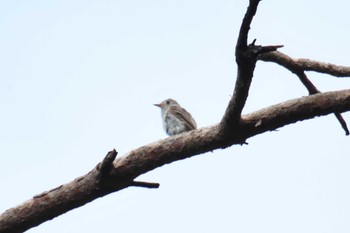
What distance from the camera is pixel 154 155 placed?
4750 millimetres

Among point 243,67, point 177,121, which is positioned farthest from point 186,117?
point 243,67

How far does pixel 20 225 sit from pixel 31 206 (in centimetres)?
15

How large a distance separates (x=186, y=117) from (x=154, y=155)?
4.21 m

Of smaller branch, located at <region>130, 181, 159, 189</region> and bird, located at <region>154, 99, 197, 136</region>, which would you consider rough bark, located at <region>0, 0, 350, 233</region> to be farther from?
bird, located at <region>154, 99, 197, 136</region>

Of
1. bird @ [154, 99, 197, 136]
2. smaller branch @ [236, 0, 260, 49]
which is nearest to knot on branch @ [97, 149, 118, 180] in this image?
smaller branch @ [236, 0, 260, 49]

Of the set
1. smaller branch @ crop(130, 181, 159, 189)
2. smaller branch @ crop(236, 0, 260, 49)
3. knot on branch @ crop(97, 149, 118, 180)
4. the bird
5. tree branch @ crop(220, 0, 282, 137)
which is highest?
the bird

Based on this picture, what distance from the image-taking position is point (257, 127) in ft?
15.5

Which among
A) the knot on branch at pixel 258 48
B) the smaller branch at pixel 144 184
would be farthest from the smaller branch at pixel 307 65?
the knot on branch at pixel 258 48

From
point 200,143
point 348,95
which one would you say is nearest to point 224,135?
point 200,143

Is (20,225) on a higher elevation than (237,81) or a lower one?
lower

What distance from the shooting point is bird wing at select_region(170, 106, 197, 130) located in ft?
28.8

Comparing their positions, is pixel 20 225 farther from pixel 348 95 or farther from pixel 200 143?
pixel 348 95

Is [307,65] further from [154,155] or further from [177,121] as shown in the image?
[154,155]

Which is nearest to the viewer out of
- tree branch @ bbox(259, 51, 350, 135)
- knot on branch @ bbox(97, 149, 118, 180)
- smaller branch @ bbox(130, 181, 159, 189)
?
knot on branch @ bbox(97, 149, 118, 180)
